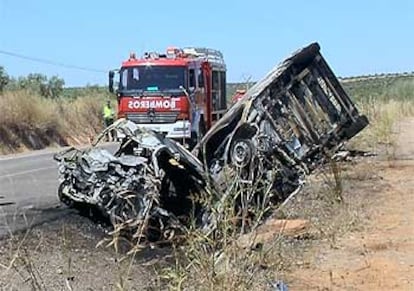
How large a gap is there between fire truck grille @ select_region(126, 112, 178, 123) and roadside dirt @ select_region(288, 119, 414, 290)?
9103 millimetres

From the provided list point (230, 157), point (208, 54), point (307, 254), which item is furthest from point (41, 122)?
point (307, 254)

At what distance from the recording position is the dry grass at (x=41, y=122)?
35.3 metres

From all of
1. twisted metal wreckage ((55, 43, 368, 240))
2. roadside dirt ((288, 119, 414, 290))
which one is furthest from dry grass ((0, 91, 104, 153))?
roadside dirt ((288, 119, 414, 290))

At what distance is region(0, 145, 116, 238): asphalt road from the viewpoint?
12.0 metres

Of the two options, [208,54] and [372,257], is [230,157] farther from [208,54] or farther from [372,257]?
[208,54]

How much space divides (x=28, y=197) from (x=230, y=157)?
372cm

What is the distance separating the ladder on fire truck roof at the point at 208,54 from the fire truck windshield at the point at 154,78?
6.33 feet

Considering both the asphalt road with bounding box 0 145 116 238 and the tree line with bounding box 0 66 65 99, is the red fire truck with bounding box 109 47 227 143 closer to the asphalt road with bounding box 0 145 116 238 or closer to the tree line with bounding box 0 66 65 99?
the asphalt road with bounding box 0 145 116 238

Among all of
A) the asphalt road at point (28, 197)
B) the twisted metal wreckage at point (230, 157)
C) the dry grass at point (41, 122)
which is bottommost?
the dry grass at point (41, 122)

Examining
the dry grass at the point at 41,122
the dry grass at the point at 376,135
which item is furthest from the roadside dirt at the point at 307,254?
the dry grass at the point at 41,122

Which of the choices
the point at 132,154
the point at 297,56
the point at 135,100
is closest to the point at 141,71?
the point at 135,100

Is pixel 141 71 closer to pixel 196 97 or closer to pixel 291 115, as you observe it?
pixel 196 97

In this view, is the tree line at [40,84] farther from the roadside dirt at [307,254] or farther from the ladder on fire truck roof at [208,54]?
the roadside dirt at [307,254]

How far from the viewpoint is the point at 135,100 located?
76.8 ft
